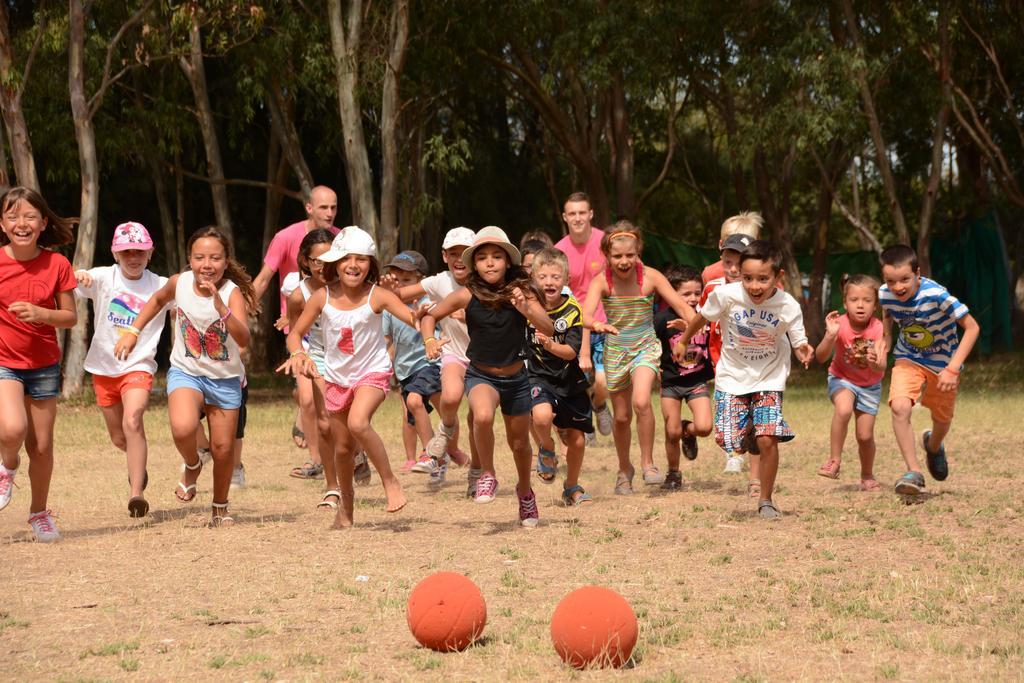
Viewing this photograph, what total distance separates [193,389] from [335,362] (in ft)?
2.91

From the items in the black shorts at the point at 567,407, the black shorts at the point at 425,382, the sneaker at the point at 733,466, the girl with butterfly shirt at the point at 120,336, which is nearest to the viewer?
the girl with butterfly shirt at the point at 120,336

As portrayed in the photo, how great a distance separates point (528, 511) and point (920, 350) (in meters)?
3.00

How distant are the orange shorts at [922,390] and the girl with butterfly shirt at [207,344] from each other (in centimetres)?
436

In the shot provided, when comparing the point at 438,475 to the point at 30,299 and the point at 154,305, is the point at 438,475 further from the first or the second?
the point at 30,299

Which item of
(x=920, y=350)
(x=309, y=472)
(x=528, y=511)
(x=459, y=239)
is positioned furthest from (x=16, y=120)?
(x=920, y=350)

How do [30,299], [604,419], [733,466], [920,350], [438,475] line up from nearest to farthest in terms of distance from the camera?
[30,299] → [920,350] → [438,475] → [733,466] → [604,419]

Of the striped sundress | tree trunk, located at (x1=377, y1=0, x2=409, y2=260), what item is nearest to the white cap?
the striped sundress

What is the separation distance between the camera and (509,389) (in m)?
8.53

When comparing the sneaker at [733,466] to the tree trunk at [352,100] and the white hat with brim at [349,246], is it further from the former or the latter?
the tree trunk at [352,100]

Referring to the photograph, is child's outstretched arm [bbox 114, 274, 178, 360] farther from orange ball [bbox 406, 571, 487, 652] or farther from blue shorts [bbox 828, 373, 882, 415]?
blue shorts [bbox 828, 373, 882, 415]

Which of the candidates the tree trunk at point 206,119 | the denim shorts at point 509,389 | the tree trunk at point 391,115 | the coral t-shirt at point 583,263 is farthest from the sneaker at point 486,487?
the tree trunk at point 206,119

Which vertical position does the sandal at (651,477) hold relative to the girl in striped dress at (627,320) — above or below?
below

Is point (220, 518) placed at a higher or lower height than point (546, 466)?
lower

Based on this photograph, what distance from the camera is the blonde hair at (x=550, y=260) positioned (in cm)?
898
